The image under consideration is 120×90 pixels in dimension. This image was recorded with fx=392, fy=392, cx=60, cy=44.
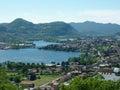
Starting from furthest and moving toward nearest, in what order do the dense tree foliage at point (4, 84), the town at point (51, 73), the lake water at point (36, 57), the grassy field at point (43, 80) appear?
1. the lake water at point (36, 57)
2. the grassy field at point (43, 80)
3. the town at point (51, 73)
4. the dense tree foliage at point (4, 84)

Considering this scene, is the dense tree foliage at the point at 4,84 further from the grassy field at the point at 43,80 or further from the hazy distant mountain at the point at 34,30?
the hazy distant mountain at the point at 34,30

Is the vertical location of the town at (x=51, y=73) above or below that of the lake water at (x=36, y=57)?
above

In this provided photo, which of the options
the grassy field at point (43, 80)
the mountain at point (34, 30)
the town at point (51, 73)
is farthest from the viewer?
the mountain at point (34, 30)

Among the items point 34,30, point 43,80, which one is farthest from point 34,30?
point 43,80

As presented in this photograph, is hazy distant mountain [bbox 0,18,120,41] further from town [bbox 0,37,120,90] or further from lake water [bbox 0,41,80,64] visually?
town [bbox 0,37,120,90]

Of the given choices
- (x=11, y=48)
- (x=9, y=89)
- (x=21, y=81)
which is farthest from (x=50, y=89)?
(x=11, y=48)

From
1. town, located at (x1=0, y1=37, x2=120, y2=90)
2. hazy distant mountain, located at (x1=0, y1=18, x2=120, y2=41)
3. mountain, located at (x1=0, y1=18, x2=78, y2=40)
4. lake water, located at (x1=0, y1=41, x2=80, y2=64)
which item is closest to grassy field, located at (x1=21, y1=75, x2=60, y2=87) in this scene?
town, located at (x1=0, y1=37, x2=120, y2=90)

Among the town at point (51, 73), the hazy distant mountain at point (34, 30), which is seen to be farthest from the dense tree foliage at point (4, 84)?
the hazy distant mountain at point (34, 30)

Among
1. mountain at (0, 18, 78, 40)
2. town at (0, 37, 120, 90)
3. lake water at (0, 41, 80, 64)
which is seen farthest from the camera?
mountain at (0, 18, 78, 40)

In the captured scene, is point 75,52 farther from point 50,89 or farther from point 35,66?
point 50,89
